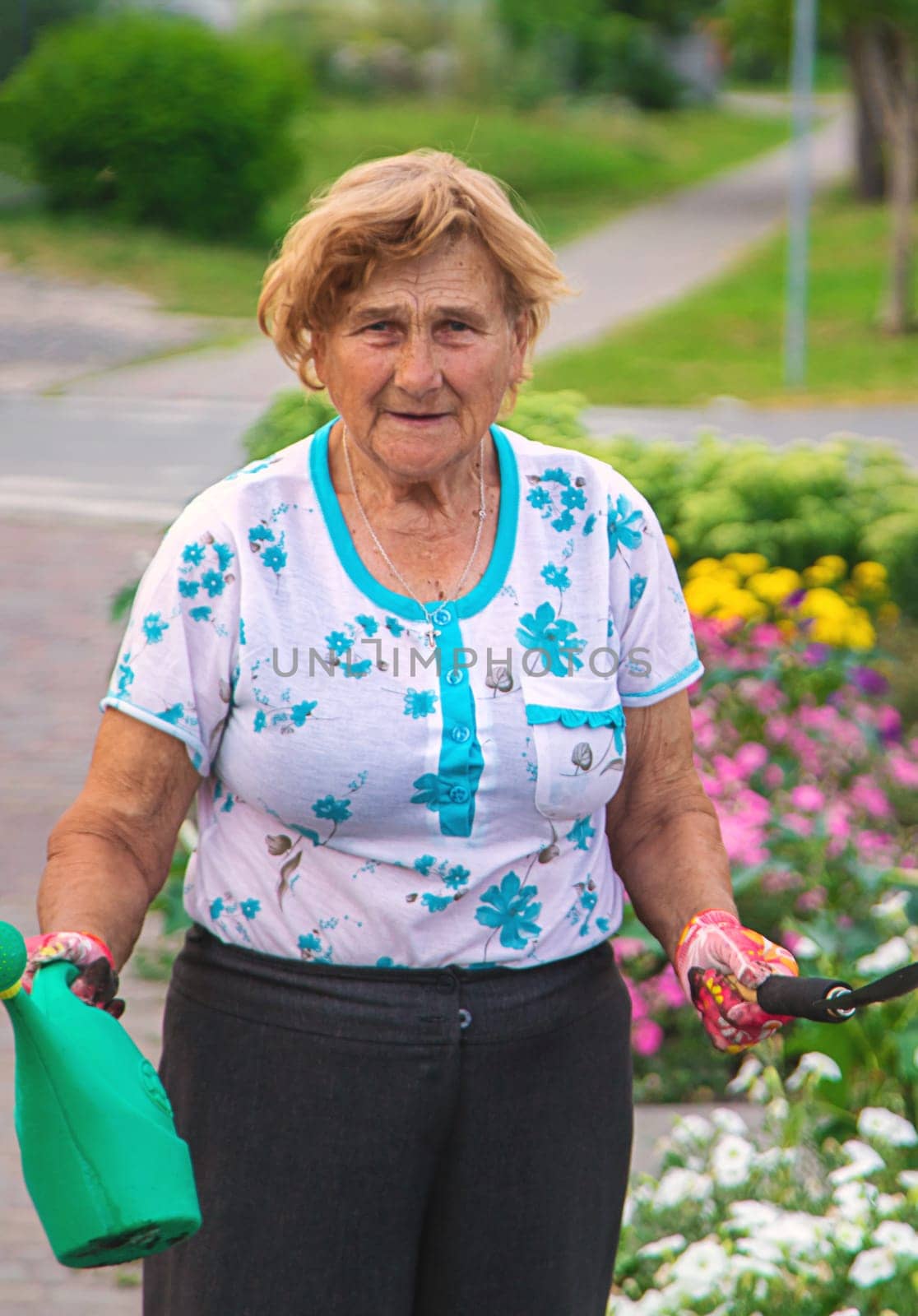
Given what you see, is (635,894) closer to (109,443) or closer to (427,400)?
(427,400)

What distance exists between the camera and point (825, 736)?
16.4ft

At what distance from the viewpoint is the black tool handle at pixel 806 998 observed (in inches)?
72.3

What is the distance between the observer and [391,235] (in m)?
1.98

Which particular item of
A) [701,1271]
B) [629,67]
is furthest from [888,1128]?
[629,67]

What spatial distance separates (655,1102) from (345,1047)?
2172mm

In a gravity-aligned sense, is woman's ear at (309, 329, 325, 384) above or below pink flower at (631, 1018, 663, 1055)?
Answer: above

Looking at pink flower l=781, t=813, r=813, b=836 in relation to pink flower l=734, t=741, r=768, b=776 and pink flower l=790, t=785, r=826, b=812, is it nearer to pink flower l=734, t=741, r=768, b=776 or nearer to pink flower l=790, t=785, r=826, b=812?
pink flower l=790, t=785, r=826, b=812

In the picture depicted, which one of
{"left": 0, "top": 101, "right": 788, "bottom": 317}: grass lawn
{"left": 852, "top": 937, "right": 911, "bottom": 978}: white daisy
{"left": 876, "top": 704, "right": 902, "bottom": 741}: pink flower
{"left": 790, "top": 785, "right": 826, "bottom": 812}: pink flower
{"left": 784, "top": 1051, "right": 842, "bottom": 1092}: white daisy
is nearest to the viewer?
{"left": 784, "top": 1051, "right": 842, "bottom": 1092}: white daisy

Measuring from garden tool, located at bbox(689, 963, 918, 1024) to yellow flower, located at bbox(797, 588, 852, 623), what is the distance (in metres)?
3.83

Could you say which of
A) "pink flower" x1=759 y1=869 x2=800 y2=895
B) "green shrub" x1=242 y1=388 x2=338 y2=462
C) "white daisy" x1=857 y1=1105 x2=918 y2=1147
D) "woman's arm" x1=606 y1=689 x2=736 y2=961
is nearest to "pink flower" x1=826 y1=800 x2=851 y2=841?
"pink flower" x1=759 y1=869 x2=800 y2=895

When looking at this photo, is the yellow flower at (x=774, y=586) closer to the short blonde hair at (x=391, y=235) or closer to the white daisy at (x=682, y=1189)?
the white daisy at (x=682, y=1189)

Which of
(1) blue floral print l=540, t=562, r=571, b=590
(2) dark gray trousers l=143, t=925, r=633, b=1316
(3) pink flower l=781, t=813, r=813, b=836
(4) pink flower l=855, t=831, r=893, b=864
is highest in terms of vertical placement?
(1) blue floral print l=540, t=562, r=571, b=590

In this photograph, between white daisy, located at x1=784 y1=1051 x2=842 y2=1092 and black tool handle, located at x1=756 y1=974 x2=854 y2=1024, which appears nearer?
black tool handle, located at x1=756 y1=974 x2=854 y2=1024

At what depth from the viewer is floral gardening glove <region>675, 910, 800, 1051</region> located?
1.94 meters
